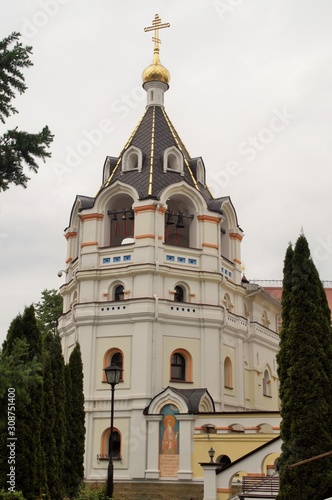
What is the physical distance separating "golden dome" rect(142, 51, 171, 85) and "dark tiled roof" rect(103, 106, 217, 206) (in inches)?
63.0

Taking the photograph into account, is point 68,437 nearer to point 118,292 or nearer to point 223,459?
point 223,459

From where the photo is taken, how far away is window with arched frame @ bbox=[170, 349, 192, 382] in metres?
29.4

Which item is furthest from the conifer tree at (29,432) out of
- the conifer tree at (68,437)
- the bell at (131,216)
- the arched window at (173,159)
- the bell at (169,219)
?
the arched window at (173,159)

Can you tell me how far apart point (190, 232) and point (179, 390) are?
7990 millimetres

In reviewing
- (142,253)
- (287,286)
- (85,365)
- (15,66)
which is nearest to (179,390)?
(85,365)

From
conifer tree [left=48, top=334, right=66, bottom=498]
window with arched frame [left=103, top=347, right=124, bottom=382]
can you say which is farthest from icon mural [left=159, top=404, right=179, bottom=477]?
conifer tree [left=48, top=334, right=66, bottom=498]

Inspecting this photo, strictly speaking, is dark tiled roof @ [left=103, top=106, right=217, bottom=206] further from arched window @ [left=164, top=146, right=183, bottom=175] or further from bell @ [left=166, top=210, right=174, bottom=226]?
bell @ [left=166, top=210, right=174, bottom=226]

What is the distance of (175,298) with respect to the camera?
1200 inches

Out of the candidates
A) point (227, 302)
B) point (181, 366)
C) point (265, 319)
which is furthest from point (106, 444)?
point (265, 319)

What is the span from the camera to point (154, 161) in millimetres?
32594

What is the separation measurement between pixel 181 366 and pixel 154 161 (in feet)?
32.7

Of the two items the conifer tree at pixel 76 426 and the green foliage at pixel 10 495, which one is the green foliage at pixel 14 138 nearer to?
the green foliage at pixel 10 495

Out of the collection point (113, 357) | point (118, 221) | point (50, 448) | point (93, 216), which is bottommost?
point (50, 448)

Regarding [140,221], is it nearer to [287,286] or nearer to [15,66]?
[287,286]
